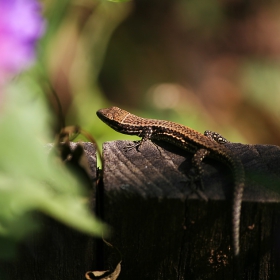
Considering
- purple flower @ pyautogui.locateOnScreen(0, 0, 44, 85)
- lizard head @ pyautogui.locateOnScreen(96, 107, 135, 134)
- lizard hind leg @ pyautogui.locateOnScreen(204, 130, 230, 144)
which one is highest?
purple flower @ pyautogui.locateOnScreen(0, 0, 44, 85)

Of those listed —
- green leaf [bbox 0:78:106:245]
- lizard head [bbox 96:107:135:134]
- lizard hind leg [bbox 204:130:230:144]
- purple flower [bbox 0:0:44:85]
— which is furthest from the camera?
lizard head [bbox 96:107:135:134]

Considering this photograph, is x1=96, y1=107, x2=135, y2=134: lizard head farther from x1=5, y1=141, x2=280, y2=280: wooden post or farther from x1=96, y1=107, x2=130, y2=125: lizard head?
x1=5, y1=141, x2=280, y2=280: wooden post

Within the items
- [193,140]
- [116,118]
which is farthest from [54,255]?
[116,118]

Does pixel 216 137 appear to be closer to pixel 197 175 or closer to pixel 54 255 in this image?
pixel 197 175

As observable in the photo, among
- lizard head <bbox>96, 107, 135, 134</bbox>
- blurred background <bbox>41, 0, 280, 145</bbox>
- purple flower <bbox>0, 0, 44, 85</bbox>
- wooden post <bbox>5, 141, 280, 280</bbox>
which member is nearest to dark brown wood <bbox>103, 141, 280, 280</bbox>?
wooden post <bbox>5, 141, 280, 280</bbox>

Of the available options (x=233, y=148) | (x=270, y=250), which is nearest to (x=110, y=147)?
(x=233, y=148)

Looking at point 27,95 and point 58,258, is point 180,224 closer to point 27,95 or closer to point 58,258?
point 58,258
